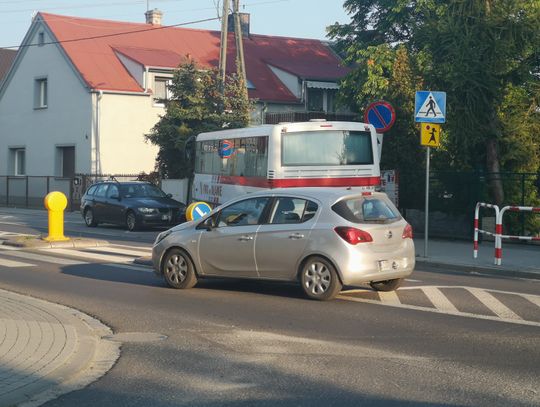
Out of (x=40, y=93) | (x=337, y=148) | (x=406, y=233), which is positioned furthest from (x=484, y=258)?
(x=40, y=93)

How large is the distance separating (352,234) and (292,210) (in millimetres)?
1061

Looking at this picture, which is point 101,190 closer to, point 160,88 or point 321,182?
point 321,182

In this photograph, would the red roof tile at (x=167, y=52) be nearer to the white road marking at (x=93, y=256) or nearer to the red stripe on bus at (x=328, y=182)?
the red stripe on bus at (x=328, y=182)

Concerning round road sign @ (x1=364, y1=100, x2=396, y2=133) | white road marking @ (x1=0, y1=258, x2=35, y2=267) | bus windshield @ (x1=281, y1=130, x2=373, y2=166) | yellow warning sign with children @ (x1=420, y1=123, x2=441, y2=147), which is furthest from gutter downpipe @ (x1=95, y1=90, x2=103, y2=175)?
yellow warning sign with children @ (x1=420, y1=123, x2=441, y2=147)

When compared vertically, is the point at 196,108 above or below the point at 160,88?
below

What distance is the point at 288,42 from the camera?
174 feet

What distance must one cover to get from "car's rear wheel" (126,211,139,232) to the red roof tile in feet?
57.2

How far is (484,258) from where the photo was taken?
1708cm

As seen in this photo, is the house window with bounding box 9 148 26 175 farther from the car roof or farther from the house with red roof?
the car roof

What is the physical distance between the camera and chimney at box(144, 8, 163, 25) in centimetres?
5434

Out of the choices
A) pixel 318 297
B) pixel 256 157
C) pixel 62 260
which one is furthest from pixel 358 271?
pixel 256 157

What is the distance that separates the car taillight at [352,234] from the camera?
11.2m

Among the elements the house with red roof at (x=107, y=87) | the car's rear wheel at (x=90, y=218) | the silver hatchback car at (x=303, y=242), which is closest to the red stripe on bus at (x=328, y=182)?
the silver hatchback car at (x=303, y=242)

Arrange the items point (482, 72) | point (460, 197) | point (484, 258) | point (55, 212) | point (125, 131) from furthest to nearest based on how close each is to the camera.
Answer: point (125, 131) < point (460, 197) < point (482, 72) < point (55, 212) < point (484, 258)
